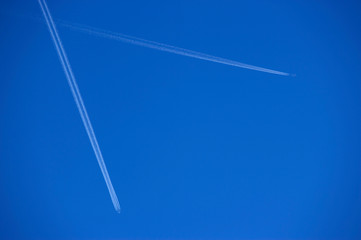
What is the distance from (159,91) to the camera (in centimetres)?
145

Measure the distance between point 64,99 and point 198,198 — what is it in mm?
1226

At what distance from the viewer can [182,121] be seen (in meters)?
1.47

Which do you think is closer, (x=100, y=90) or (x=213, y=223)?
(x=100, y=90)

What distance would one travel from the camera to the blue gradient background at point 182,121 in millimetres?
1404

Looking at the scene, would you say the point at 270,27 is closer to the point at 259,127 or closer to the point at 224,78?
the point at 224,78

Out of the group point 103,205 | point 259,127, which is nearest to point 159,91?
point 259,127

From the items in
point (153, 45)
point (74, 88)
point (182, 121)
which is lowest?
point (182, 121)

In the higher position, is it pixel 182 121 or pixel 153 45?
pixel 153 45

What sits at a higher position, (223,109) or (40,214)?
(223,109)

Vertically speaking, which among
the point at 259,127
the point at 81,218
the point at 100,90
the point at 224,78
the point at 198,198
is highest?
the point at 224,78

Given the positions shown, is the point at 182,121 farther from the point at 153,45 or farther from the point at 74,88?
the point at 74,88

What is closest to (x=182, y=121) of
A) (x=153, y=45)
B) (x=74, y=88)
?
(x=153, y=45)

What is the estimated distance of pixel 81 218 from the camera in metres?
1.48

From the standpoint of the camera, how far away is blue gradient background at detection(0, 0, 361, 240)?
140 cm
